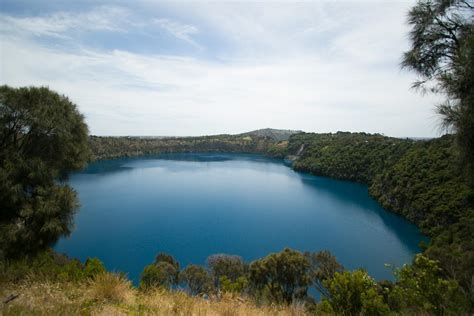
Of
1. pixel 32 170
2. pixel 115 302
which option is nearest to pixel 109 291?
pixel 115 302

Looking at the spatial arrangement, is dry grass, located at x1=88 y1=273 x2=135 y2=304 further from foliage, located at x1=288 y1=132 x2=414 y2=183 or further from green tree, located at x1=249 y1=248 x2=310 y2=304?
foliage, located at x1=288 y1=132 x2=414 y2=183

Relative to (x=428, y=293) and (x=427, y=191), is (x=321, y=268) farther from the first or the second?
(x=427, y=191)

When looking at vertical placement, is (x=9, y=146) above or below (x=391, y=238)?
above

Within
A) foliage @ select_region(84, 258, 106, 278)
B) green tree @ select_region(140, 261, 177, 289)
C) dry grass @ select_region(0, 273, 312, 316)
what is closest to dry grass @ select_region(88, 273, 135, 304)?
dry grass @ select_region(0, 273, 312, 316)

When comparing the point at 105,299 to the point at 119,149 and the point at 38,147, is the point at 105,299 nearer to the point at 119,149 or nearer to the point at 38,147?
the point at 38,147

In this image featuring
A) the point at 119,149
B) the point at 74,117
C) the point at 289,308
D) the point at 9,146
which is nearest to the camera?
the point at 289,308

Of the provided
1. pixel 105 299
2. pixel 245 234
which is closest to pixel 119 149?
pixel 245 234

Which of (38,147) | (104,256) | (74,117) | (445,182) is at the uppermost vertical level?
(74,117)
